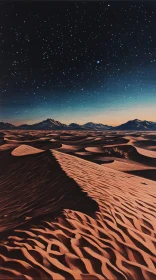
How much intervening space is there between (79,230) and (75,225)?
0.32 ft

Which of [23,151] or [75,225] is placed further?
[23,151]

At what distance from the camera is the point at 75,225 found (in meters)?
3.36

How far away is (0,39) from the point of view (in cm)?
716

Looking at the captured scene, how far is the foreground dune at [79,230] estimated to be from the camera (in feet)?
9.03

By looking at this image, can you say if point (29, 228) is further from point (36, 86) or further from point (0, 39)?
point (36, 86)

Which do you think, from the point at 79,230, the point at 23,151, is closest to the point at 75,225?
the point at 79,230

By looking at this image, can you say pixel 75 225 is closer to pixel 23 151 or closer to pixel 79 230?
pixel 79 230

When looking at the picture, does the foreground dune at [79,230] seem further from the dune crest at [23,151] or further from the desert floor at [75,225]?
the dune crest at [23,151]

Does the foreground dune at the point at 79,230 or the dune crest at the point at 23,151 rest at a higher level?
the dune crest at the point at 23,151

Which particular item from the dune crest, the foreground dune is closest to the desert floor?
the foreground dune

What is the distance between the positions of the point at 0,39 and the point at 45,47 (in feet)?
3.61

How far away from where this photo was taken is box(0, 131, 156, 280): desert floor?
9.08ft

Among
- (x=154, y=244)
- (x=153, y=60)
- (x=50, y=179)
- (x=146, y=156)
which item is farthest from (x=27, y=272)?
(x=146, y=156)

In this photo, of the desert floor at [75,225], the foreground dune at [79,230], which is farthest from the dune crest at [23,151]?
the foreground dune at [79,230]
